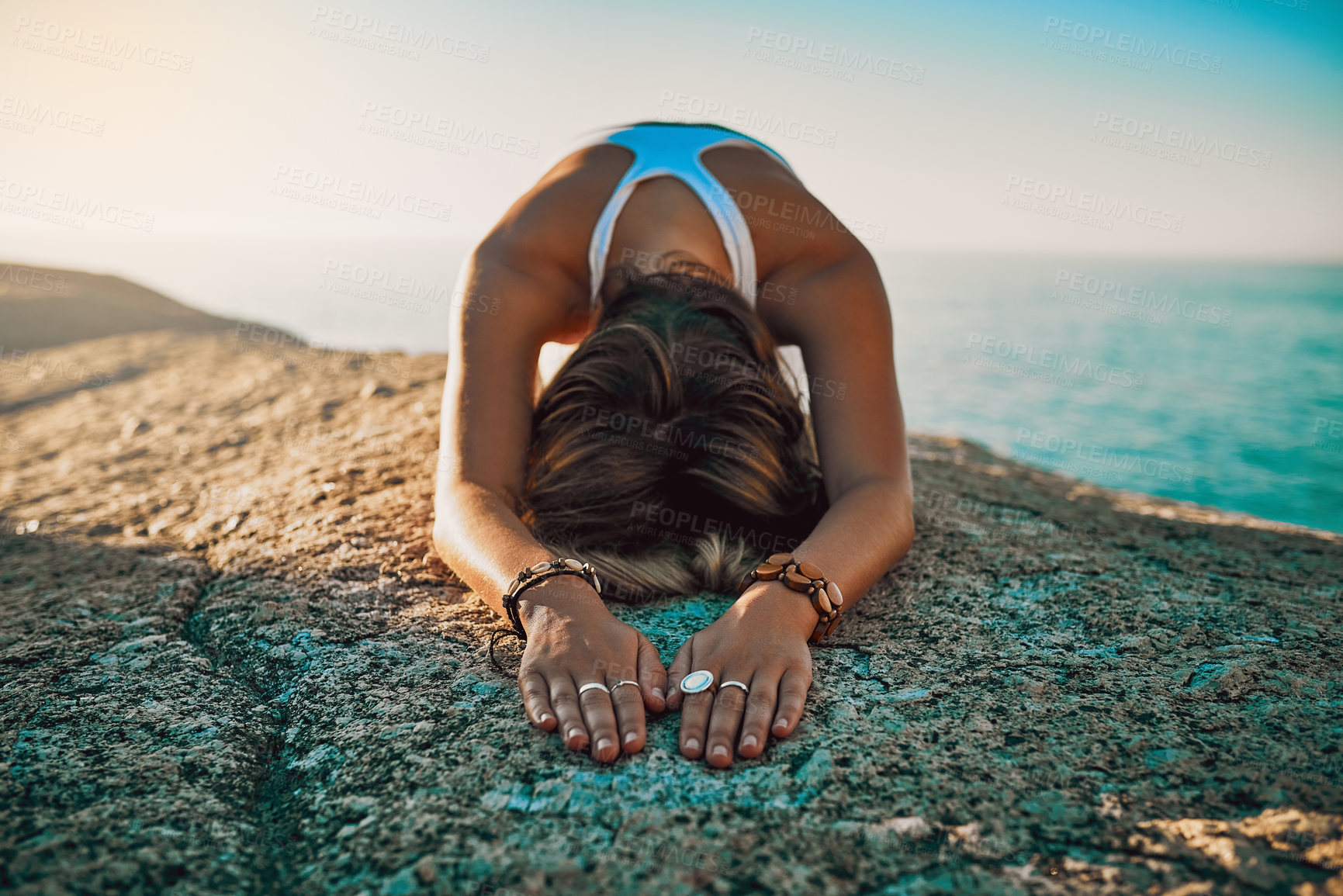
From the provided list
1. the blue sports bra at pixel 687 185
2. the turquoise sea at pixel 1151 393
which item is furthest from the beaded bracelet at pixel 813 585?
the turquoise sea at pixel 1151 393

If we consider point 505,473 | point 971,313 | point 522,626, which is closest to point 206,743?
point 522,626

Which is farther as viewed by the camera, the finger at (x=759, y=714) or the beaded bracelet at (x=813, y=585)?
the beaded bracelet at (x=813, y=585)

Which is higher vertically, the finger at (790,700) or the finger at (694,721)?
the finger at (790,700)

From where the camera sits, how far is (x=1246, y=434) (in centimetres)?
1005

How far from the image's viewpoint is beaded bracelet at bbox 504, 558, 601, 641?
1639mm

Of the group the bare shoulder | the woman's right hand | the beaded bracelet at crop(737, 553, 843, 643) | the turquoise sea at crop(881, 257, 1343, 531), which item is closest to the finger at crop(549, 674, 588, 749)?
the woman's right hand

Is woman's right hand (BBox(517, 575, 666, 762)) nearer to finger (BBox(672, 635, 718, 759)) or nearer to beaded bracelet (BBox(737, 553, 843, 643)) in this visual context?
finger (BBox(672, 635, 718, 759))

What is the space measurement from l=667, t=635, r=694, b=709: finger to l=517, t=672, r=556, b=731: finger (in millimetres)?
228

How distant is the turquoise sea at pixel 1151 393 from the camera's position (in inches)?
313

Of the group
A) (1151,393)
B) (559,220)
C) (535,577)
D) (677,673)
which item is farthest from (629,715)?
(1151,393)

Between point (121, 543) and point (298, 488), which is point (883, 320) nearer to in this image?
point (298, 488)

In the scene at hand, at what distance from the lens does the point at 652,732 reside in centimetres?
135

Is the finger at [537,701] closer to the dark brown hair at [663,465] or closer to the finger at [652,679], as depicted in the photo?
the finger at [652,679]

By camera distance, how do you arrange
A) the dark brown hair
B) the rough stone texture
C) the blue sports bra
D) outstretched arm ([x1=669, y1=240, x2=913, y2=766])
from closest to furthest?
1. the rough stone texture
2. outstretched arm ([x1=669, y1=240, x2=913, y2=766])
3. the dark brown hair
4. the blue sports bra
